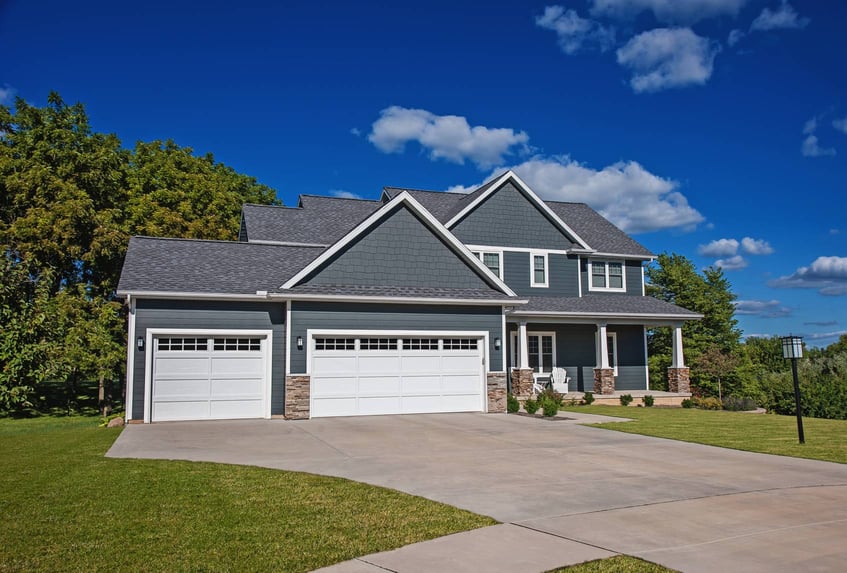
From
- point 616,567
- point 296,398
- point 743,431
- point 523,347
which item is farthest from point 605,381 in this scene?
point 616,567

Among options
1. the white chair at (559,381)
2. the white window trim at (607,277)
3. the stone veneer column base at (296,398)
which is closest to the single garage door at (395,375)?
the stone veneer column base at (296,398)

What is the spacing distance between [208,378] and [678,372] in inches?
728

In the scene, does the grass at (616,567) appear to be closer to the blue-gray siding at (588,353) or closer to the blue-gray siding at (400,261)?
the blue-gray siding at (400,261)

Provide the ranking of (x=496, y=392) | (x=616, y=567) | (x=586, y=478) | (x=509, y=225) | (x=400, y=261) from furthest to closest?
(x=509, y=225) < (x=496, y=392) < (x=400, y=261) < (x=586, y=478) < (x=616, y=567)

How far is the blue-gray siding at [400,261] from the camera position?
19.0m

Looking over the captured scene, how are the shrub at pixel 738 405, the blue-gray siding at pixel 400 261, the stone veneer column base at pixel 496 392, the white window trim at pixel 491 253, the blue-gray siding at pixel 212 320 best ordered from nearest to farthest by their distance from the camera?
the blue-gray siding at pixel 212 320
the blue-gray siding at pixel 400 261
the stone veneer column base at pixel 496 392
the shrub at pixel 738 405
the white window trim at pixel 491 253

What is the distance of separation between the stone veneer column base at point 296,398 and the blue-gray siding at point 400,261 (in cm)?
282

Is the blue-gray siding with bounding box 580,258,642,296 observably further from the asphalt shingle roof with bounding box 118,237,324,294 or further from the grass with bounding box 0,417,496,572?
the grass with bounding box 0,417,496,572

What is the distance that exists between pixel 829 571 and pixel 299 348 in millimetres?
14055

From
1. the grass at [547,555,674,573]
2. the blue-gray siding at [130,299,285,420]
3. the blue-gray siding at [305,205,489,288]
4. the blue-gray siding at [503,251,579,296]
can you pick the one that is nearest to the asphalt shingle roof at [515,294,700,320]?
the blue-gray siding at [503,251,579,296]

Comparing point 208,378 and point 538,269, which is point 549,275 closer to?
point 538,269

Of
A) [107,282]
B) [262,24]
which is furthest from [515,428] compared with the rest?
[107,282]

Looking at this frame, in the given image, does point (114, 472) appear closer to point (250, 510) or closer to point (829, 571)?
point (250, 510)

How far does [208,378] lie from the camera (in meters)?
17.5
